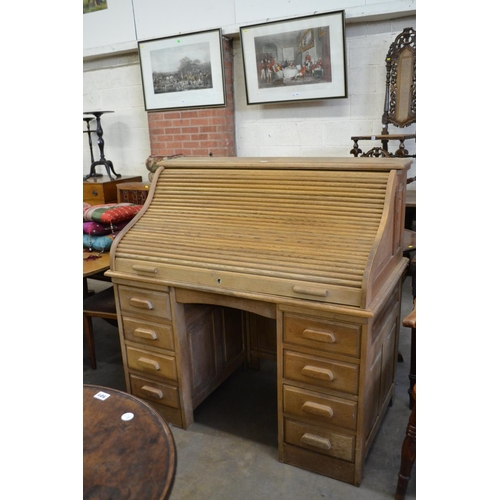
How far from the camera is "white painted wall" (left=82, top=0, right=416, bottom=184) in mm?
3678

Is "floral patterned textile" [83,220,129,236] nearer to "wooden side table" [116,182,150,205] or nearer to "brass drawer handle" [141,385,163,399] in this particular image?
"wooden side table" [116,182,150,205]

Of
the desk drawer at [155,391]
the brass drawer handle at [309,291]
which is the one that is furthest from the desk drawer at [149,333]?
the brass drawer handle at [309,291]

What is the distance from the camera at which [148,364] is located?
218 centimetres

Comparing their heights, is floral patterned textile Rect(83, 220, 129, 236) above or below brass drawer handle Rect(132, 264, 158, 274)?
above

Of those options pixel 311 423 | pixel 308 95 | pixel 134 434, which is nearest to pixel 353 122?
pixel 308 95

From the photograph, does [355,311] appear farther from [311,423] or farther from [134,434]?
[134,434]

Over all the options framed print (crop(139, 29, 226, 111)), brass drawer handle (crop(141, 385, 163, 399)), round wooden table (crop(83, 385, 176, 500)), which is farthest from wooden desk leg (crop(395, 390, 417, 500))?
framed print (crop(139, 29, 226, 111))

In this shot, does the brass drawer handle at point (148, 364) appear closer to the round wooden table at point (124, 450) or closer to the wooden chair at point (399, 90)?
the round wooden table at point (124, 450)

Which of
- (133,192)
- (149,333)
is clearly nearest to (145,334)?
(149,333)

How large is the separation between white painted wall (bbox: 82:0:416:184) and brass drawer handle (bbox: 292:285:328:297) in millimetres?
2477

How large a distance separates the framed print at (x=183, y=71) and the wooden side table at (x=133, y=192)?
3.07ft

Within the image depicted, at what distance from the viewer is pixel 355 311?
1582 mm

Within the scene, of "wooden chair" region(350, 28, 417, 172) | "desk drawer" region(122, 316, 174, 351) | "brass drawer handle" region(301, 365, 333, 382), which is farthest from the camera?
"wooden chair" region(350, 28, 417, 172)

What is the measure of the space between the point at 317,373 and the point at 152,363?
85cm
